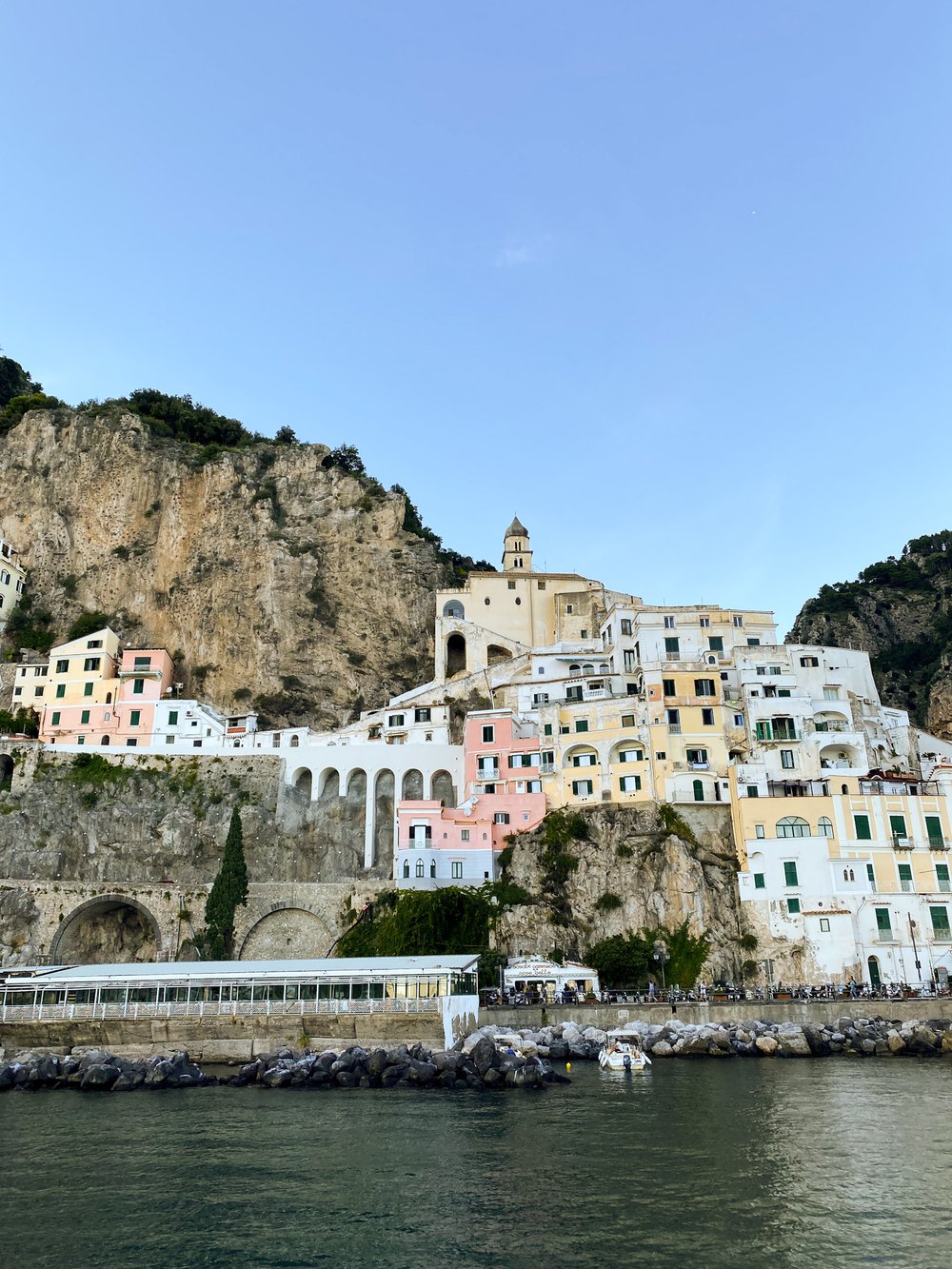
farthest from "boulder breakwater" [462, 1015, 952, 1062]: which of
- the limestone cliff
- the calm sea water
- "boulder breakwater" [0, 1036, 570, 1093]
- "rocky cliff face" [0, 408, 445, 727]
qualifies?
"rocky cliff face" [0, 408, 445, 727]

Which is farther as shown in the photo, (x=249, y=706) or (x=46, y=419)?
(x=46, y=419)

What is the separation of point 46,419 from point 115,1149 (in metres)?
63.7

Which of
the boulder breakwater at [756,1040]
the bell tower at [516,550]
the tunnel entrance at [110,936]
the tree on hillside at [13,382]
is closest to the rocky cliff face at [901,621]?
the bell tower at [516,550]

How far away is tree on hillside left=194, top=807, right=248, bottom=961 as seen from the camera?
47562mm

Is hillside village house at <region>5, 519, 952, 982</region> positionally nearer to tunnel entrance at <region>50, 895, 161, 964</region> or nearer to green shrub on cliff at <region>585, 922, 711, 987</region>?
green shrub on cliff at <region>585, 922, 711, 987</region>

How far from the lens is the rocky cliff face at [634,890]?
4647cm

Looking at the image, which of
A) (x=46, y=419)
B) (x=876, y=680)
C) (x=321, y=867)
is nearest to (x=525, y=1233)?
(x=321, y=867)

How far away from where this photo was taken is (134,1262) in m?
16.2

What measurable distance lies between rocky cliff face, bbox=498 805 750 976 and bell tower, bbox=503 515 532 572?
3082cm

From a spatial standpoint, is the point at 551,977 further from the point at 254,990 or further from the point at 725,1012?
the point at 254,990

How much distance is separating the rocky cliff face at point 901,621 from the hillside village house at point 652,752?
13090 mm

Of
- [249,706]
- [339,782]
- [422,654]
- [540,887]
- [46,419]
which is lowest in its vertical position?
[540,887]

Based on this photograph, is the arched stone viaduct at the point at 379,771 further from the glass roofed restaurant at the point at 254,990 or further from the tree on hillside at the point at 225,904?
the glass roofed restaurant at the point at 254,990

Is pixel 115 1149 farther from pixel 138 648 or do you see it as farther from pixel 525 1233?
pixel 138 648
